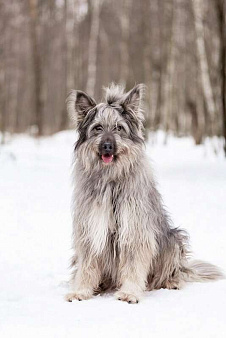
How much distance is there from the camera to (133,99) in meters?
4.64

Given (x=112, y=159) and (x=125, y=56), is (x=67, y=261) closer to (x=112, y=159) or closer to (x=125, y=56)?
(x=112, y=159)

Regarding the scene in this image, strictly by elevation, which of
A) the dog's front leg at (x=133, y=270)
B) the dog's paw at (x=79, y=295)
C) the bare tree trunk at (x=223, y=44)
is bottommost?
the dog's paw at (x=79, y=295)

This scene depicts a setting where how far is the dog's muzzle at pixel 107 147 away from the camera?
14.3 ft

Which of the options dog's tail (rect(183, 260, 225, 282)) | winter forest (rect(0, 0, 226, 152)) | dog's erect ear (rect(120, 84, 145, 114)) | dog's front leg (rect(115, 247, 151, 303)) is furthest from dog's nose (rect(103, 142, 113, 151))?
winter forest (rect(0, 0, 226, 152))

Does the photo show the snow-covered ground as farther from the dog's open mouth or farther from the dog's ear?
the dog's ear

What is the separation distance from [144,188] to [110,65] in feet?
116

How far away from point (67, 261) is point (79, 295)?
163 centimetres

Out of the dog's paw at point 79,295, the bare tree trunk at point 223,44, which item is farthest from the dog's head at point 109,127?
the bare tree trunk at point 223,44

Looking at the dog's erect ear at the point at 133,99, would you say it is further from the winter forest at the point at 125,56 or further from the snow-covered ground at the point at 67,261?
the winter forest at the point at 125,56

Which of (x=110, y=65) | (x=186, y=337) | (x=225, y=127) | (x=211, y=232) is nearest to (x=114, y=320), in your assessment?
(x=186, y=337)

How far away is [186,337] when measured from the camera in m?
3.42

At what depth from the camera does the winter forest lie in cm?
1927

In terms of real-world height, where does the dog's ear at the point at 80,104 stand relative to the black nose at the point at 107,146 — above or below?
above

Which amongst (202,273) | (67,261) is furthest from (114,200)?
(67,261)
